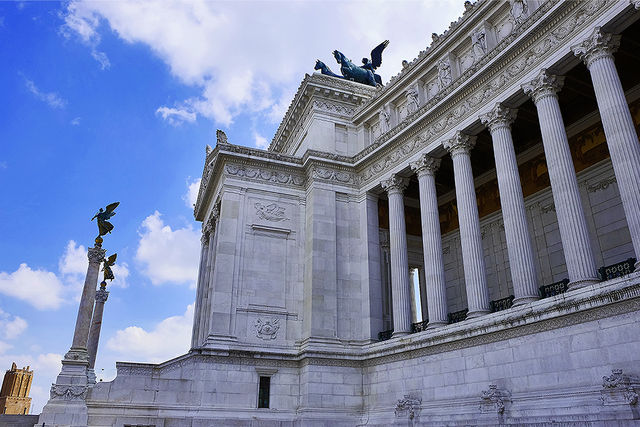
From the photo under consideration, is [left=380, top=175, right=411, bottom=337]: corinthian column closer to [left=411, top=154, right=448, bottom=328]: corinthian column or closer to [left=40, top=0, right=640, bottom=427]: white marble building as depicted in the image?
[left=40, top=0, right=640, bottom=427]: white marble building

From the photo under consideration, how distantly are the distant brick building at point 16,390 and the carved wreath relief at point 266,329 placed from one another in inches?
3399

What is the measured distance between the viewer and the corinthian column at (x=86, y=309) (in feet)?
70.4

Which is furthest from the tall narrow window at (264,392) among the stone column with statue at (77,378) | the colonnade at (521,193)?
the stone column with statue at (77,378)

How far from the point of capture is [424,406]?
833 inches

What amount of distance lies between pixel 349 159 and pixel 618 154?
15.9m

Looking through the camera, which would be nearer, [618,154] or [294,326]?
[618,154]

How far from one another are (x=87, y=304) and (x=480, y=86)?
66.7 ft

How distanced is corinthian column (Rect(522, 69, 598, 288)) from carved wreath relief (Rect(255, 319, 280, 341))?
14.3m

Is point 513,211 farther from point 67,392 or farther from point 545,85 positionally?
point 67,392

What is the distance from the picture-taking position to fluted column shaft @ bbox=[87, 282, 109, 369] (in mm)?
30719

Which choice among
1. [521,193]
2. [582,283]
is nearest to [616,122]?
[521,193]

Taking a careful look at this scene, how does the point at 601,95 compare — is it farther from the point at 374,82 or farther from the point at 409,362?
the point at 374,82

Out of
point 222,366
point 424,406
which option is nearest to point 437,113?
point 424,406

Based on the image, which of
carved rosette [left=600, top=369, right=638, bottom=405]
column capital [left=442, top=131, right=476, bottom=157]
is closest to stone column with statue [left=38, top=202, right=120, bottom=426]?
column capital [left=442, top=131, right=476, bottom=157]
